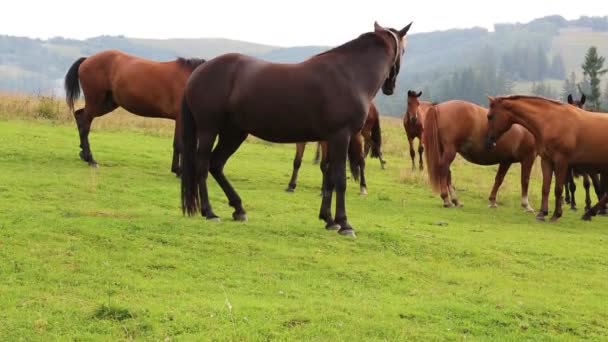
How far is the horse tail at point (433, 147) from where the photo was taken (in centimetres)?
1509

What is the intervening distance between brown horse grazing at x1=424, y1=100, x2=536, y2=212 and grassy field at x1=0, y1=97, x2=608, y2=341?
5.23 feet

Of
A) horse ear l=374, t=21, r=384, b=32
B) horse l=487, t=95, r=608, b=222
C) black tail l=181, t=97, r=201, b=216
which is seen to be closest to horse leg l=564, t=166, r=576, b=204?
horse l=487, t=95, r=608, b=222

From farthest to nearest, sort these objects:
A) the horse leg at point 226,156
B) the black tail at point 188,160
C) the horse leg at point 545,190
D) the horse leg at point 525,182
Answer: the horse leg at point 525,182 < the horse leg at point 545,190 < the horse leg at point 226,156 < the black tail at point 188,160

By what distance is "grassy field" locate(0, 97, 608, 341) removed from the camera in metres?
6.07

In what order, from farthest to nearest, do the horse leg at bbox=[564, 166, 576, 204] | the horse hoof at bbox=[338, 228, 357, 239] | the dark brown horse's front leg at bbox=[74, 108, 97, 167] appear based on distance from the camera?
1. the horse leg at bbox=[564, 166, 576, 204]
2. the dark brown horse's front leg at bbox=[74, 108, 97, 167]
3. the horse hoof at bbox=[338, 228, 357, 239]

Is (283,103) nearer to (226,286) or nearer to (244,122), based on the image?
(244,122)

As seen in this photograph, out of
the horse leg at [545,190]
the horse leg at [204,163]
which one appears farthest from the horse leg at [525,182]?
the horse leg at [204,163]

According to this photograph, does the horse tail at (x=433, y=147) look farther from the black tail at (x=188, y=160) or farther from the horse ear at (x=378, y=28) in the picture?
the black tail at (x=188, y=160)

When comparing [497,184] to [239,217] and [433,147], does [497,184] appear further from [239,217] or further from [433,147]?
[239,217]

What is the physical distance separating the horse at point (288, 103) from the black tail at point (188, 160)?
0.04ft

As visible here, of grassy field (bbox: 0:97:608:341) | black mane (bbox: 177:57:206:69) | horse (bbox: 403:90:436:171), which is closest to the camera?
grassy field (bbox: 0:97:608:341)

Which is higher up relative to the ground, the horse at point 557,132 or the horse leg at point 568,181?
the horse at point 557,132

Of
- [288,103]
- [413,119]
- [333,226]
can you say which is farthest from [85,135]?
[413,119]

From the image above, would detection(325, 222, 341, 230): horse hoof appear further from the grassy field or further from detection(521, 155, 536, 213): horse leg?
detection(521, 155, 536, 213): horse leg
